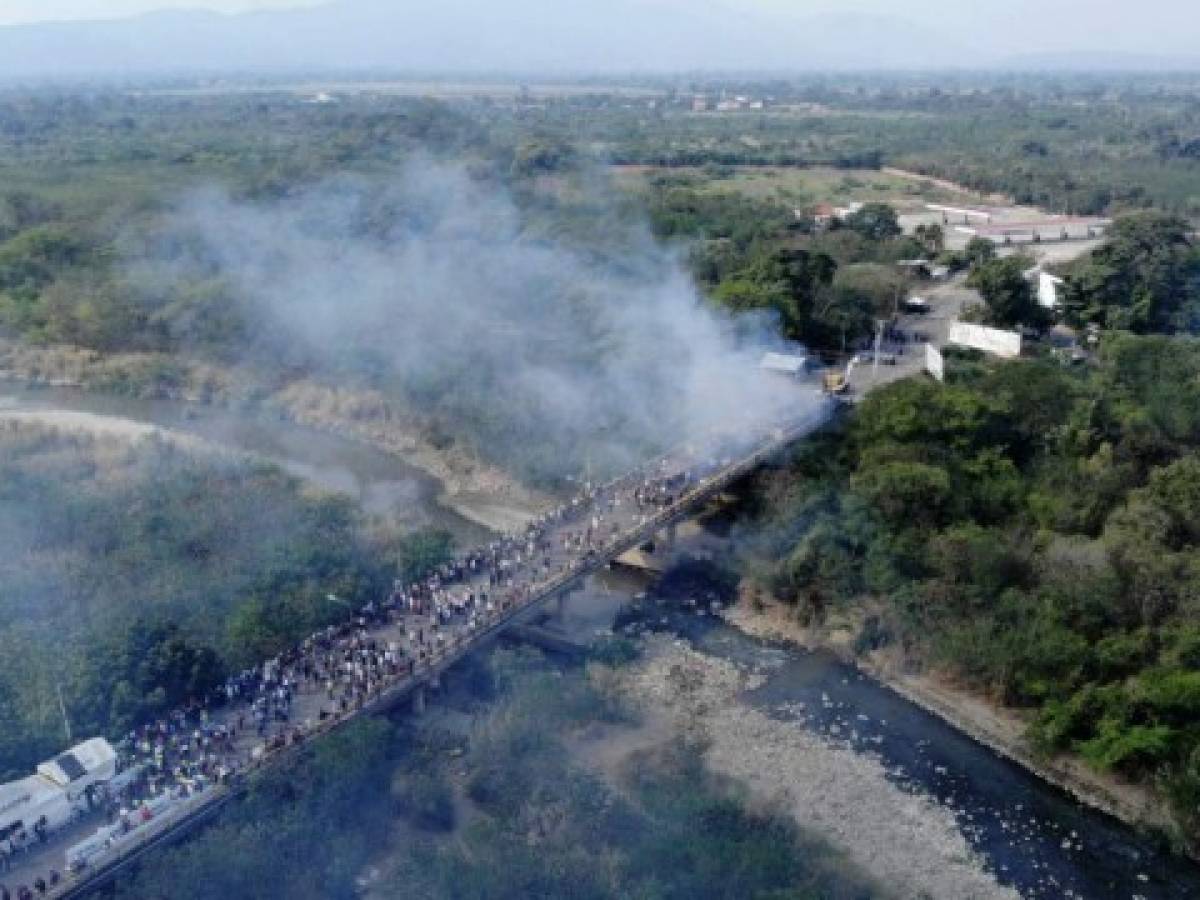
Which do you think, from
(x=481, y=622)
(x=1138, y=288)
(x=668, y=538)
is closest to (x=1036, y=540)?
(x=668, y=538)

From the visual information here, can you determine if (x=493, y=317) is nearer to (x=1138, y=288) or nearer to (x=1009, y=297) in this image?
(x=1009, y=297)

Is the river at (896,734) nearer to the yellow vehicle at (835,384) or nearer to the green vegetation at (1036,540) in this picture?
the green vegetation at (1036,540)

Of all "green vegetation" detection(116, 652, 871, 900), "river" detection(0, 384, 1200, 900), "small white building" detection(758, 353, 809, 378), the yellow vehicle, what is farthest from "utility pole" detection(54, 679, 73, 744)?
"small white building" detection(758, 353, 809, 378)

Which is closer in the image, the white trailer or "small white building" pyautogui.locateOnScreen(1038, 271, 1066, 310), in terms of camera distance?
the white trailer

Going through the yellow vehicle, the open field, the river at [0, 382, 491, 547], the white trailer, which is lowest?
the river at [0, 382, 491, 547]

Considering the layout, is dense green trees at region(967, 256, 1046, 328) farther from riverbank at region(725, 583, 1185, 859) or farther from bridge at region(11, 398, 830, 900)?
riverbank at region(725, 583, 1185, 859)

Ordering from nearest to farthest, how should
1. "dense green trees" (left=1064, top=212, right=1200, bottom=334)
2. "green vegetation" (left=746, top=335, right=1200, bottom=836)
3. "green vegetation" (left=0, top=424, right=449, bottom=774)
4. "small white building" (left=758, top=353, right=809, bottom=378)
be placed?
"green vegetation" (left=0, top=424, right=449, bottom=774) → "green vegetation" (left=746, top=335, right=1200, bottom=836) → "small white building" (left=758, top=353, right=809, bottom=378) → "dense green trees" (left=1064, top=212, right=1200, bottom=334)
